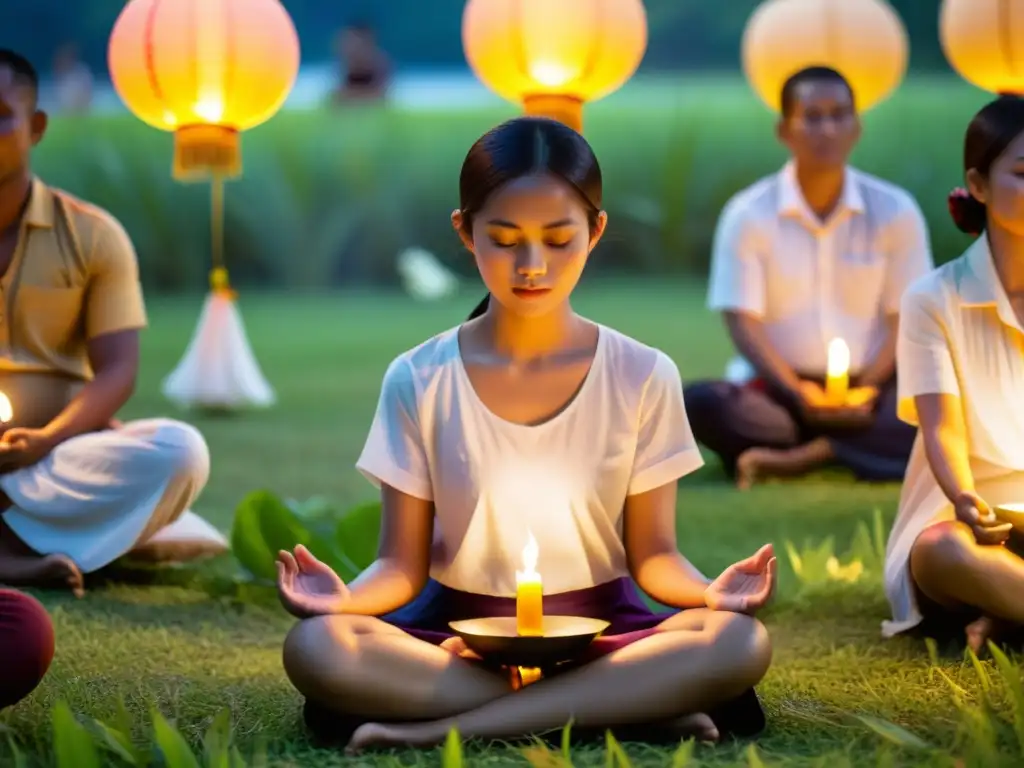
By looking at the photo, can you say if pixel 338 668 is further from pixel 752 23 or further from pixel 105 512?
pixel 752 23

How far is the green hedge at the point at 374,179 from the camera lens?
39.2ft

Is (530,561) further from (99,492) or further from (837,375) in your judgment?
(99,492)

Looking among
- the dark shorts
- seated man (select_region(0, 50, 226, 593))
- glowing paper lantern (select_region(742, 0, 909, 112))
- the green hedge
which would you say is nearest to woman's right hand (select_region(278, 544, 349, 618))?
the dark shorts

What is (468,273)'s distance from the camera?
12.5 m

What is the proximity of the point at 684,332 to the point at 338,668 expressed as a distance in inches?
281

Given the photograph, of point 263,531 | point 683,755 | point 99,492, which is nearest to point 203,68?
point 99,492

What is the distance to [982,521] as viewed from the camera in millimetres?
2914

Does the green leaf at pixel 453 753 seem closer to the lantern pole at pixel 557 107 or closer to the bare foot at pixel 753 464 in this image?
the lantern pole at pixel 557 107

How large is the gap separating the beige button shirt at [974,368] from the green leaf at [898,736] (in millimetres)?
768

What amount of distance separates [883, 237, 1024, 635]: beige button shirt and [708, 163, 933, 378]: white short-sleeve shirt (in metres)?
2.08

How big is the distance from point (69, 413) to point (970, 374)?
2026mm

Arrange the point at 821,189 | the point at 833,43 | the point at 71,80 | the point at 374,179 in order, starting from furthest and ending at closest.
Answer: the point at 71,80
the point at 374,179
the point at 833,43
the point at 821,189

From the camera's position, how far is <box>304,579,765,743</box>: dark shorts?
2.53m

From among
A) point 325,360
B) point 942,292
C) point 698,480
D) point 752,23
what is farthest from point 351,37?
point 942,292
